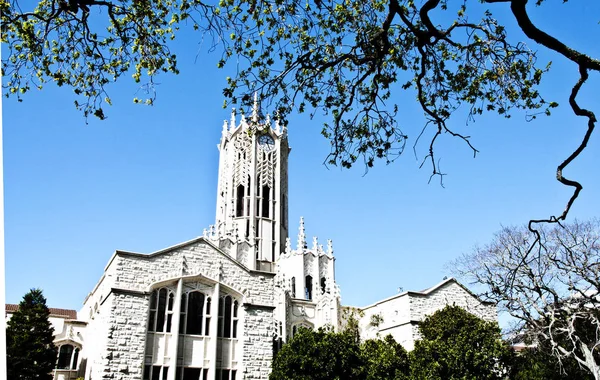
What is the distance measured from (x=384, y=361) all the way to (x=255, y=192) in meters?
28.6

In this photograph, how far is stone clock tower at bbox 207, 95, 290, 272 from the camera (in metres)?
47.3

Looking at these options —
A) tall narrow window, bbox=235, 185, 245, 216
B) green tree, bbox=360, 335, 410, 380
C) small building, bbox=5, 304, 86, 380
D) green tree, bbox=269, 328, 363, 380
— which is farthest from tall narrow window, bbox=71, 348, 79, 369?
tall narrow window, bbox=235, 185, 245, 216

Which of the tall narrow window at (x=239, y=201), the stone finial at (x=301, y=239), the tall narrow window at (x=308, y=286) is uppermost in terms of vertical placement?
the tall narrow window at (x=239, y=201)

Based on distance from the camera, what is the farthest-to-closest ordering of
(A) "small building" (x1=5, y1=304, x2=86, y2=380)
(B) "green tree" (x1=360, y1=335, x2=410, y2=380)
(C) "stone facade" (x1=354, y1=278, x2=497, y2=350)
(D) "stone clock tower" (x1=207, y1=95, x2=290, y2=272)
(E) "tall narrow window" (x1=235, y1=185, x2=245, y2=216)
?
(E) "tall narrow window" (x1=235, y1=185, x2=245, y2=216)
(D) "stone clock tower" (x1=207, y1=95, x2=290, y2=272)
(A) "small building" (x1=5, y1=304, x2=86, y2=380)
(C) "stone facade" (x1=354, y1=278, x2=497, y2=350)
(B) "green tree" (x1=360, y1=335, x2=410, y2=380)

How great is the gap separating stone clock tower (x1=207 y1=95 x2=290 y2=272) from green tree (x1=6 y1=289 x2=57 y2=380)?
20.1 meters

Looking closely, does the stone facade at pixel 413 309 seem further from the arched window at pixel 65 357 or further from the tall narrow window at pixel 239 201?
the tall narrow window at pixel 239 201

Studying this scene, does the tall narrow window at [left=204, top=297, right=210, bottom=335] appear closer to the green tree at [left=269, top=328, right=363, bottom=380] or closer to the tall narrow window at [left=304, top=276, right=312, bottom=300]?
the green tree at [left=269, top=328, right=363, bottom=380]

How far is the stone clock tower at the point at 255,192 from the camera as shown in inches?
1861

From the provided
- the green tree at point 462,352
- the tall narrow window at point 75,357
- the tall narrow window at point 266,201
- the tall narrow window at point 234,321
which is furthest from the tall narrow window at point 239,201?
the green tree at point 462,352

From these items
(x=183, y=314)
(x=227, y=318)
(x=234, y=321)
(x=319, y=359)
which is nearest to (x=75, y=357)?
(x=183, y=314)

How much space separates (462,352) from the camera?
22281mm

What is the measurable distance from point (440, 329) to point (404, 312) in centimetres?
281

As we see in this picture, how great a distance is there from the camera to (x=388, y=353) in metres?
23.3

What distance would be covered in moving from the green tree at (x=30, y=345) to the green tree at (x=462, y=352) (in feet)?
56.0
